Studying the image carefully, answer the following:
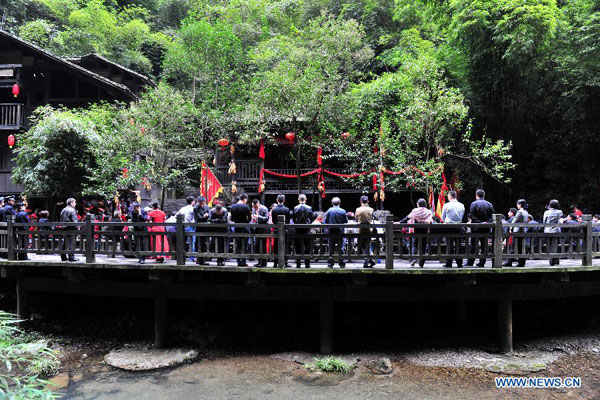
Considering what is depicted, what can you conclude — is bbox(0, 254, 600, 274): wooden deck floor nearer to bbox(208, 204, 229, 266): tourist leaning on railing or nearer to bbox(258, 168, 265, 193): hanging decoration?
bbox(208, 204, 229, 266): tourist leaning on railing

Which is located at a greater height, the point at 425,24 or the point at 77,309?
the point at 425,24

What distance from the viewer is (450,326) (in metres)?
10.9

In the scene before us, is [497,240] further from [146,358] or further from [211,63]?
[211,63]

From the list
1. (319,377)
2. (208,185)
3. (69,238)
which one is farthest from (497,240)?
(208,185)

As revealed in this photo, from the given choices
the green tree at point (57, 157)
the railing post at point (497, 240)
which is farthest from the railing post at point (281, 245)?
the green tree at point (57, 157)

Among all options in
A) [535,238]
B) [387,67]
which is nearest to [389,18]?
[387,67]

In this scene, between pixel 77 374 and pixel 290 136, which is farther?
pixel 290 136

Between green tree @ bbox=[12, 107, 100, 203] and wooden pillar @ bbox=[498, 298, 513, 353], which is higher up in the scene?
green tree @ bbox=[12, 107, 100, 203]

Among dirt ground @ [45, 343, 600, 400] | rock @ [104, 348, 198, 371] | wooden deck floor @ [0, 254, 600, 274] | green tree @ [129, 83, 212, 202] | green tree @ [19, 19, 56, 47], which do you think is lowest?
dirt ground @ [45, 343, 600, 400]

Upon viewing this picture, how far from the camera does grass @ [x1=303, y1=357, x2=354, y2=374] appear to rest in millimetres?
8554

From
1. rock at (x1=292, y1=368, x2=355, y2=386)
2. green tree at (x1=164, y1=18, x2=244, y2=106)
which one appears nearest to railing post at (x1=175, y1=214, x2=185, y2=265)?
rock at (x1=292, y1=368, x2=355, y2=386)

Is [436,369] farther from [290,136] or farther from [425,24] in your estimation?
[425,24]

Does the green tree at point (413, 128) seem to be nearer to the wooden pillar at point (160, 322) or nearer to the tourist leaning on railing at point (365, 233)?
the tourist leaning on railing at point (365, 233)

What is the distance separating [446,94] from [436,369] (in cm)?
1180
